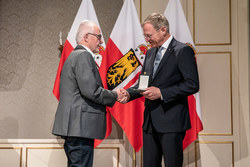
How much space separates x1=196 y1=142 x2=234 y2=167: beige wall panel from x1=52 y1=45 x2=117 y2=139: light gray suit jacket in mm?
1593

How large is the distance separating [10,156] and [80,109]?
1805 mm

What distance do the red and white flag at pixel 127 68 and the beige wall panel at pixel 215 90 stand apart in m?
0.74

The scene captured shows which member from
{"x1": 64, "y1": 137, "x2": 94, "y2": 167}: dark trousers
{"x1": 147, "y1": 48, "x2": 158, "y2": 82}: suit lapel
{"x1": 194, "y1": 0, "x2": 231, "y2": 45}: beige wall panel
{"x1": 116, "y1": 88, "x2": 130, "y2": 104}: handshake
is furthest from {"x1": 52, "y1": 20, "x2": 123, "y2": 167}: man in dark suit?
{"x1": 194, "y1": 0, "x2": 231, "y2": 45}: beige wall panel

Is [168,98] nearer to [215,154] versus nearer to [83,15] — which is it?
[215,154]

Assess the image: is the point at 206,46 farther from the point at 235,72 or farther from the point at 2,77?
the point at 2,77

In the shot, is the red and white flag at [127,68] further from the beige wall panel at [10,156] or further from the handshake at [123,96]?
the beige wall panel at [10,156]

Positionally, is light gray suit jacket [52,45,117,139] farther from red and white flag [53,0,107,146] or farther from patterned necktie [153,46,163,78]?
red and white flag [53,0,107,146]

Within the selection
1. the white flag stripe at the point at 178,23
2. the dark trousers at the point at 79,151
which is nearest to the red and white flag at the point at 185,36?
the white flag stripe at the point at 178,23

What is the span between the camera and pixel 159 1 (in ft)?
11.0

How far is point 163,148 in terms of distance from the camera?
2115mm

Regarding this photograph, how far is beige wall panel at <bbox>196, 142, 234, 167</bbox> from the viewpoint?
10.5 ft

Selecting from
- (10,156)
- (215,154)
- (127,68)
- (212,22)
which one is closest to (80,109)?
(127,68)

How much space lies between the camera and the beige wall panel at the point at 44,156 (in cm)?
333

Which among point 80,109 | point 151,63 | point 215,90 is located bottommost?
point 80,109
